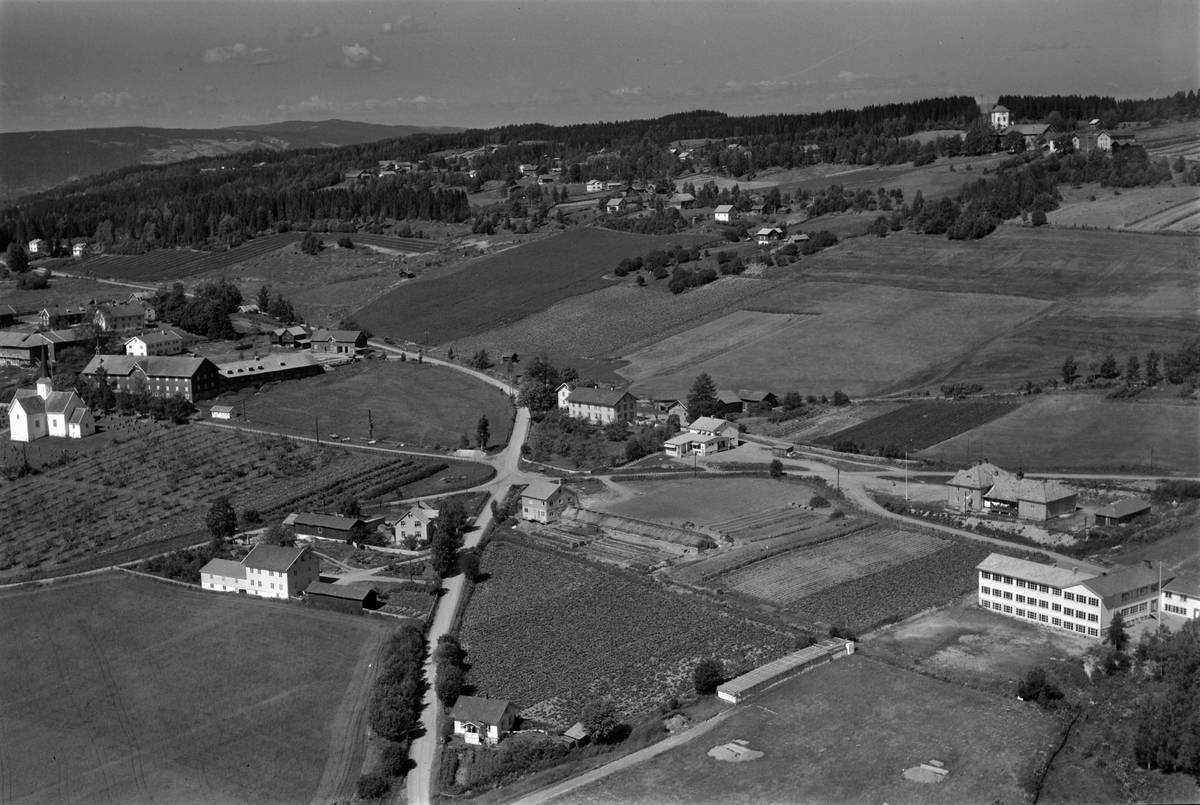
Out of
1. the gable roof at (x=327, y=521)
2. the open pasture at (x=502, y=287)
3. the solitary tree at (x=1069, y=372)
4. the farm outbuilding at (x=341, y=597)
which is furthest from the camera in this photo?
the open pasture at (x=502, y=287)

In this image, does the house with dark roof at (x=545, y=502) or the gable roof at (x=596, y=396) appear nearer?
the house with dark roof at (x=545, y=502)

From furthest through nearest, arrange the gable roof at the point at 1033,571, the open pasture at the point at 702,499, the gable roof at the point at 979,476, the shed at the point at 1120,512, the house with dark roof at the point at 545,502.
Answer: the house with dark roof at the point at 545,502, the open pasture at the point at 702,499, the gable roof at the point at 979,476, the shed at the point at 1120,512, the gable roof at the point at 1033,571

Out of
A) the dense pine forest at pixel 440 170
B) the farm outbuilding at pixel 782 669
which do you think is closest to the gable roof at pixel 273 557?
the farm outbuilding at pixel 782 669

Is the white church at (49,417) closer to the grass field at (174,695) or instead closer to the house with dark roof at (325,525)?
the house with dark roof at (325,525)

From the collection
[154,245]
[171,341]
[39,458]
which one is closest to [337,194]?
[154,245]

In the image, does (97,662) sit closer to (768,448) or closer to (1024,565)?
(1024,565)

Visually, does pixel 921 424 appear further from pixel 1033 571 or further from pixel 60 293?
pixel 60 293
